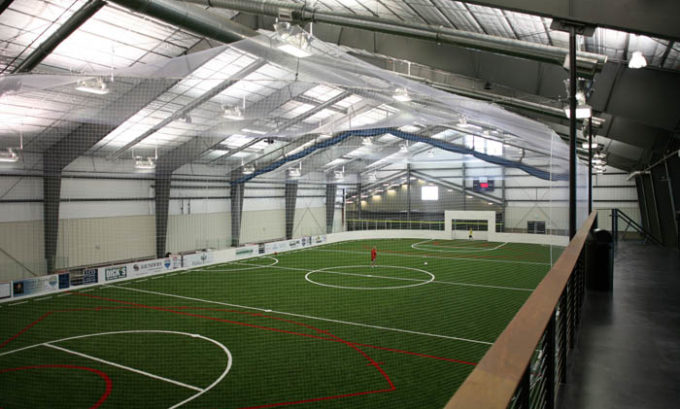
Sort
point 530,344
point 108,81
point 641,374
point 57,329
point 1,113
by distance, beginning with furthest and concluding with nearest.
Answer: point 57,329 → point 1,113 → point 108,81 → point 641,374 → point 530,344

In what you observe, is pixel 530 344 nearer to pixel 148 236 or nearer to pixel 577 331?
pixel 577 331

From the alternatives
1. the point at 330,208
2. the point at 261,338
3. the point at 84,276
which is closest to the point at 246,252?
the point at 84,276

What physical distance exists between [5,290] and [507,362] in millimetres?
17365

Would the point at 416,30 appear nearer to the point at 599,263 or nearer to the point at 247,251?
the point at 599,263

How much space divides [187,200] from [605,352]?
21.0 meters

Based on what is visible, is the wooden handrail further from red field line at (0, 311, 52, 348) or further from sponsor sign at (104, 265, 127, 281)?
sponsor sign at (104, 265, 127, 281)

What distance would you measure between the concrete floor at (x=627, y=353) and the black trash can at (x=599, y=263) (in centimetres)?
29

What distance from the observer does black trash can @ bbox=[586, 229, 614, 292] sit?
22.0 ft

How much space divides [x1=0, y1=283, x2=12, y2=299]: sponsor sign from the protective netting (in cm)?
126

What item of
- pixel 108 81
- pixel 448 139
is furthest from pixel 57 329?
pixel 448 139

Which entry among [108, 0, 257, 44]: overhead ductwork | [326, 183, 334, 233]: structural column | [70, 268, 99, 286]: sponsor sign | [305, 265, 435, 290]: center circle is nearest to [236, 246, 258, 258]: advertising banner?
[305, 265, 435, 290]: center circle

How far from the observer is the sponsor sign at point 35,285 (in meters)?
14.8

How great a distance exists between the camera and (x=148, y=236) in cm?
2138

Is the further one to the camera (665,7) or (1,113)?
(1,113)
